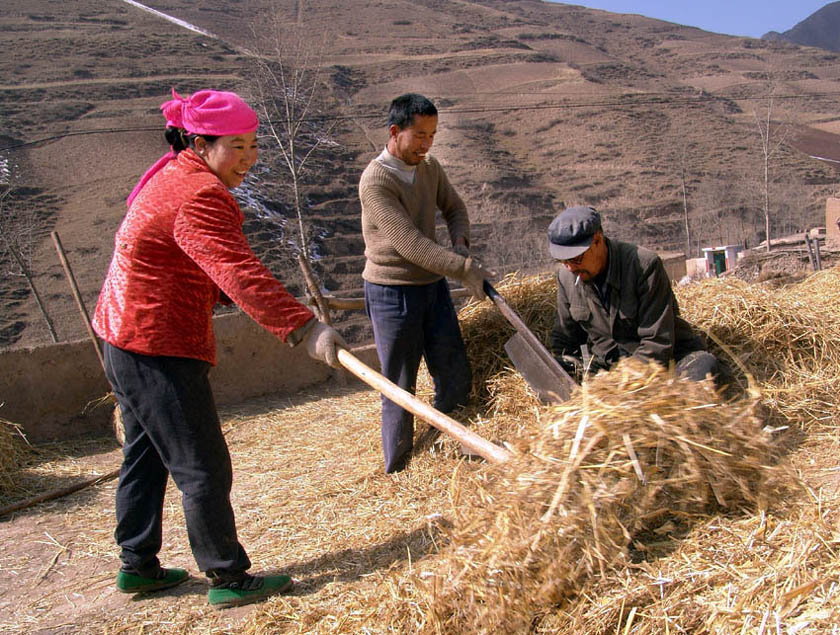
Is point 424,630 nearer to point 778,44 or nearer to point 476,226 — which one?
point 476,226

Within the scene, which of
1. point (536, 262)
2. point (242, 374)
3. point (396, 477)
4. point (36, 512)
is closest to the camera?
point (396, 477)

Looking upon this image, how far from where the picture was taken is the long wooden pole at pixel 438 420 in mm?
2154

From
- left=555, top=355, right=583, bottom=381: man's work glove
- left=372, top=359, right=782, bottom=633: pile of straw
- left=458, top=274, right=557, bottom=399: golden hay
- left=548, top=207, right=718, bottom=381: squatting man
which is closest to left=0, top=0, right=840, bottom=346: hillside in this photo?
left=458, top=274, right=557, bottom=399: golden hay

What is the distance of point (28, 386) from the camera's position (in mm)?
5148

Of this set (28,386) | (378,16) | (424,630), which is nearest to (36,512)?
(28,386)

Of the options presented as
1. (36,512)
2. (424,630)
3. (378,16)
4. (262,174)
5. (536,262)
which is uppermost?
(378,16)

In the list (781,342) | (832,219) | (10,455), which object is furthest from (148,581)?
(832,219)

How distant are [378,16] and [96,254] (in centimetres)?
5487

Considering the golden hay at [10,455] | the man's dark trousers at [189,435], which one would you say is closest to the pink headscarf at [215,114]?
the man's dark trousers at [189,435]

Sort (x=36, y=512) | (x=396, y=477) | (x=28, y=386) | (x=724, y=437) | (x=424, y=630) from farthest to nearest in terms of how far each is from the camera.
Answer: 1. (x=28, y=386)
2. (x=36, y=512)
3. (x=396, y=477)
4. (x=724, y=437)
5. (x=424, y=630)

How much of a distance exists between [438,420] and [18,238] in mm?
17797

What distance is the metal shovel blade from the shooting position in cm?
300

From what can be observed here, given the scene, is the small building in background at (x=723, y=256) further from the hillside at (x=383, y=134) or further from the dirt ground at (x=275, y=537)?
the dirt ground at (x=275, y=537)

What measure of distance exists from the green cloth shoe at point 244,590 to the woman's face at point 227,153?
4.70ft
